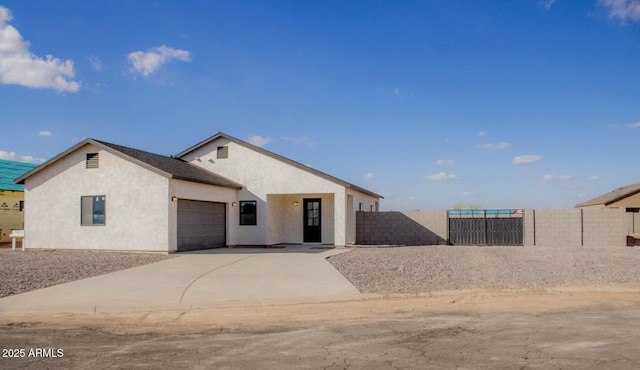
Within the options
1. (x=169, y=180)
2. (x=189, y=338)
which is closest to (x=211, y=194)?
(x=169, y=180)

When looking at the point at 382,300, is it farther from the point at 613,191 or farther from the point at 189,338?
the point at 613,191

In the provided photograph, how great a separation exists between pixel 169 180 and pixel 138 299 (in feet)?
30.0

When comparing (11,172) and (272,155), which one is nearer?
(272,155)

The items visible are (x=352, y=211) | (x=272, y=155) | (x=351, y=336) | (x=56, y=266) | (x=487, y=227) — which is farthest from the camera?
(x=352, y=211)

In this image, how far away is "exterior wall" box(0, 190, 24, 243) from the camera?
27828 millimetres

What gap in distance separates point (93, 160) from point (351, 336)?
1610cm

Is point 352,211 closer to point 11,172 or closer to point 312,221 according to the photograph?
point 312,221

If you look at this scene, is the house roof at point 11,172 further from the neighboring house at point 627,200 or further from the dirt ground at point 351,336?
the neighboring house at point 627,200

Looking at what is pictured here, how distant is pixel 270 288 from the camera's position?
1108cm

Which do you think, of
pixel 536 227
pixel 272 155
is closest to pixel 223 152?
pixel 272 155

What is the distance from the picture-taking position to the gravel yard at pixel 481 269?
11.7 meters

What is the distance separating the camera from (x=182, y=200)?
1955 cm

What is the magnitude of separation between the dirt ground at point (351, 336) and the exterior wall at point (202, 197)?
33.4ft

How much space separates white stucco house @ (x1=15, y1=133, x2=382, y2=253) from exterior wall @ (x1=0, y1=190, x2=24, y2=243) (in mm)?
8995
